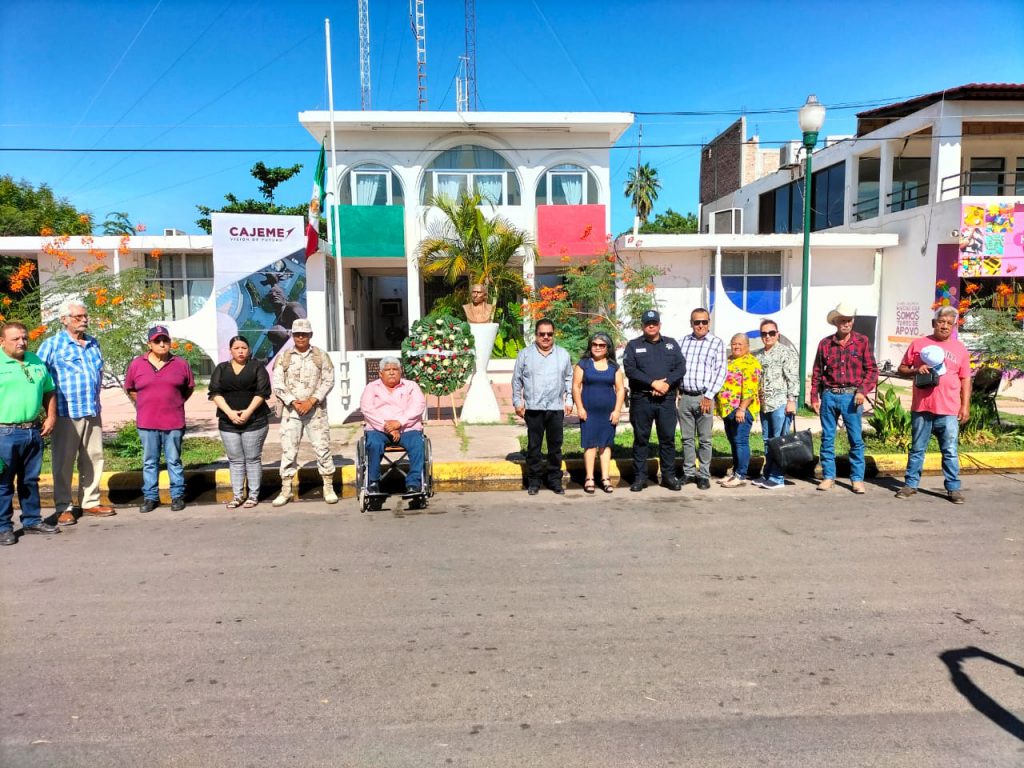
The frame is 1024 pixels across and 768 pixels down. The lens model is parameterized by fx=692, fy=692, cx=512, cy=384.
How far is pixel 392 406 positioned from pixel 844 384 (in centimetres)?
463

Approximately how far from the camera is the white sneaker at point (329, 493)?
23.2 ft

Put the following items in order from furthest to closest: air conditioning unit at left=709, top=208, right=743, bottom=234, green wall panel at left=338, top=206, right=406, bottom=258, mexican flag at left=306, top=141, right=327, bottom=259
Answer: air conditioning unit at left=709, top=208, right=743, bottom=234 → green wall panel at left=338, top=206, right=406, bottom=258 → mexican flag at left=306, top=141, right=327, bottom=259

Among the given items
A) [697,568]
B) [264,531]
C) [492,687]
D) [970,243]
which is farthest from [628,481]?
[970,243]

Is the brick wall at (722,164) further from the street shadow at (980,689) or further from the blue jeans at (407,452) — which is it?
the street shadow at (980,689)

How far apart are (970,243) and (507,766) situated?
57.7 feet

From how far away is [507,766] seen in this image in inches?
112

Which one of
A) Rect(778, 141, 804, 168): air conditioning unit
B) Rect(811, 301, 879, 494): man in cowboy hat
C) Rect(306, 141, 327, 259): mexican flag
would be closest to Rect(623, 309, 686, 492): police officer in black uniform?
Rect(811, 301, 879, 494): man in cowboy hat

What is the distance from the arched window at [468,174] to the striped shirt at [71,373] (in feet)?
40.7

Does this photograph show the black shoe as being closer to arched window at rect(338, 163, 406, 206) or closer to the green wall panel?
the green wall panel

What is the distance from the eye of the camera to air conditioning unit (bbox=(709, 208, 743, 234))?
67.8 feet

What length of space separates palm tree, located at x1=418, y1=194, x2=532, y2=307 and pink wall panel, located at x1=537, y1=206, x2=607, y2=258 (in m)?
0.96

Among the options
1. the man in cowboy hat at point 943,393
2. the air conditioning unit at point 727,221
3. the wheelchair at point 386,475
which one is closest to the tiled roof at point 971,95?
the air conditioning unit at point 727,221

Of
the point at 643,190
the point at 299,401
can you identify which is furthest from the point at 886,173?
the point at 643,190

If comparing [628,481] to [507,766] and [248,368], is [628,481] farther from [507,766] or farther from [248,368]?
[507,766]
